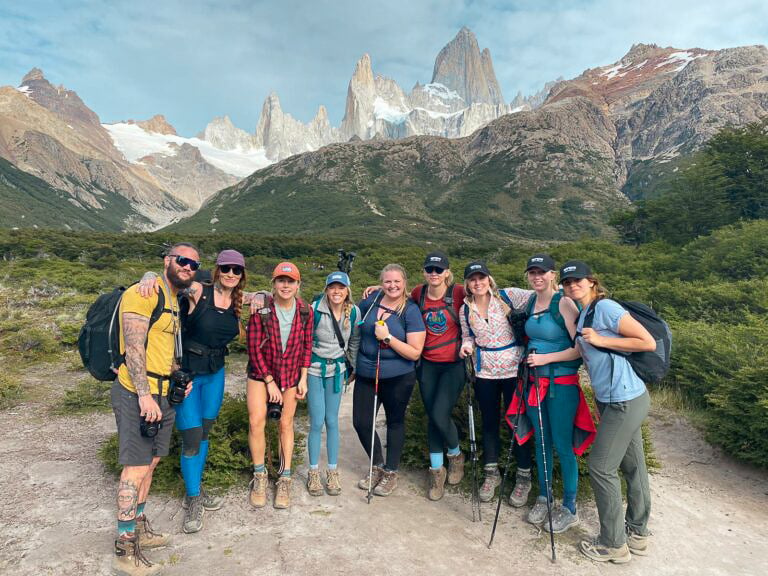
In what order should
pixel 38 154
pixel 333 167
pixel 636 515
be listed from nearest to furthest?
pixel 636 515
pixel 333 167
pixel 38 154

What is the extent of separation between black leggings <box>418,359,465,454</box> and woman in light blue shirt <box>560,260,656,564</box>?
1.27 meters

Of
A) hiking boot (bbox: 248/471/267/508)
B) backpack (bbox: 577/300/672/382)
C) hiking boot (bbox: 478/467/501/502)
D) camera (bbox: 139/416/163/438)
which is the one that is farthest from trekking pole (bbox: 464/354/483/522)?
camera (bbox: 139/416/163/438)

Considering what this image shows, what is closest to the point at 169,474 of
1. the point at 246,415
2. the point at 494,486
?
the point at 246,415

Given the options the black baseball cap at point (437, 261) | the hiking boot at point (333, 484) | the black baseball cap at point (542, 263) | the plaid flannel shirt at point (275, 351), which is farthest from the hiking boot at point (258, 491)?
the black baseball cap at point (542, 263)

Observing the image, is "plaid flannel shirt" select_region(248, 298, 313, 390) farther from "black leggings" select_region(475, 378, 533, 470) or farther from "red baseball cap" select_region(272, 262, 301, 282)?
"black leggings" select_region(475, 378, 533, 470)

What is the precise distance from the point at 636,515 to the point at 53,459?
6349mm

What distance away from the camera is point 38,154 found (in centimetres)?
18562

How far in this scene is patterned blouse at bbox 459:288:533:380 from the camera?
13.1 feet

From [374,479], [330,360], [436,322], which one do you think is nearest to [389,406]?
[330,360]

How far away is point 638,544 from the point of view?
3.50 meters

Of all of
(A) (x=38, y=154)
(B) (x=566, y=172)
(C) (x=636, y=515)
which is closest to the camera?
(C) (x=636, y=515)

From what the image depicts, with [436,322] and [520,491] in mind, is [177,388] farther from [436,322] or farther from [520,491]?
[520,491]

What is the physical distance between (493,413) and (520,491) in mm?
829

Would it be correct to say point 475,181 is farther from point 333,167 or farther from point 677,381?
point 677,381
